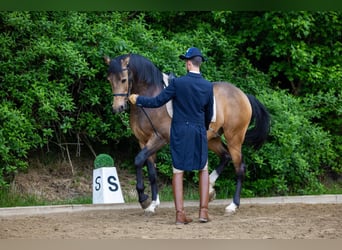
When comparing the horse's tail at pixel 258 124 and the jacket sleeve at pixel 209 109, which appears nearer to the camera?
the jacket sleeve at pixel 209 109

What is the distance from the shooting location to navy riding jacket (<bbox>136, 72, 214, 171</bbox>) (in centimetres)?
646

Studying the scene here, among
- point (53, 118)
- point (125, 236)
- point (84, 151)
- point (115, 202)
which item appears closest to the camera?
point (125, 236)

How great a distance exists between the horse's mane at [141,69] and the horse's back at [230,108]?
732 millimetres

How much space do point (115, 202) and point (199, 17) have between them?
425 cm

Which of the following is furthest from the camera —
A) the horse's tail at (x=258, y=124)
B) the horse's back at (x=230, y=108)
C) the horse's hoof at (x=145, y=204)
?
the horse's tail at (x=258, y=124)

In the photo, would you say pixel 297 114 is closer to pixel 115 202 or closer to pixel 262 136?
pixel 262 136

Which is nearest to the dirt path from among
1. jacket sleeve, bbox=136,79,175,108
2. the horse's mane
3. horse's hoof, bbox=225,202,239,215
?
horse's hoof, bbox=225,202,239,215

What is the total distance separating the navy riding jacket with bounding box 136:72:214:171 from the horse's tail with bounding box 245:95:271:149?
1947 mm

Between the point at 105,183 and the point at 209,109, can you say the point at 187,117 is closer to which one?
the point at 209,109

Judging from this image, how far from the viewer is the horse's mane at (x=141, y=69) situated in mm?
7371

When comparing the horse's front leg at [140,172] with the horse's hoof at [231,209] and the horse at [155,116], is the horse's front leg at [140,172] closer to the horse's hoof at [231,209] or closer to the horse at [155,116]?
the horse at [155,116]

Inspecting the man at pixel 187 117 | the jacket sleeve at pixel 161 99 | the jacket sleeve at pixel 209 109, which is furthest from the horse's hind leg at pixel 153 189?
the jacket sleeve at pixel 161 99

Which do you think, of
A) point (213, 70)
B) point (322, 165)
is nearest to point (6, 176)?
point (213, 70)

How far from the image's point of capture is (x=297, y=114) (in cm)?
1002
